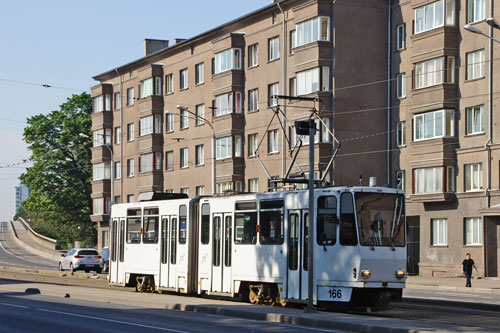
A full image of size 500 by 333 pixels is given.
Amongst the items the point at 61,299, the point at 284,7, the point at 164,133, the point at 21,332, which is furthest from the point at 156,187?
the point at 21,332

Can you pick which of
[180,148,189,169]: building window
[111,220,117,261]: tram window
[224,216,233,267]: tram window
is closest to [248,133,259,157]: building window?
[180,148,189,169]: building window

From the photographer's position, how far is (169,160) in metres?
72.9

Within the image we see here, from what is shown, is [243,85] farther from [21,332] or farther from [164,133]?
[21,332]

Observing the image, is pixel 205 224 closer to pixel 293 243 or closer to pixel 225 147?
pixel 293 243

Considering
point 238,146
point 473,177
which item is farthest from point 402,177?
point 238,146

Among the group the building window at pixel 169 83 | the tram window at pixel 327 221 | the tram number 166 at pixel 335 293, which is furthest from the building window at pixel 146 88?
the tram number 166 at pixel 335 293

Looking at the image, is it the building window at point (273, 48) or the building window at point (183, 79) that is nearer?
the building window at point (273, 48)

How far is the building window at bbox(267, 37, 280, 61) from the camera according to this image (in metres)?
59.6

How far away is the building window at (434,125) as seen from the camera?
1955 inches


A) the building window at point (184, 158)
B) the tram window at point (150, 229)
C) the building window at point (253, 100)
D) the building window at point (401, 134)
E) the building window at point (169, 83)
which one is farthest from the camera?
the building window at point (169, 83)

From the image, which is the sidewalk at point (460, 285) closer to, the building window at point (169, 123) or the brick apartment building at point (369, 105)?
the brick apartment building at point (369, 105)

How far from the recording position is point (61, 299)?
1171 inches

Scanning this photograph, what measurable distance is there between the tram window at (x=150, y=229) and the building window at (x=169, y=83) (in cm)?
4055

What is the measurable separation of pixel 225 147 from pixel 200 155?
4659mm
